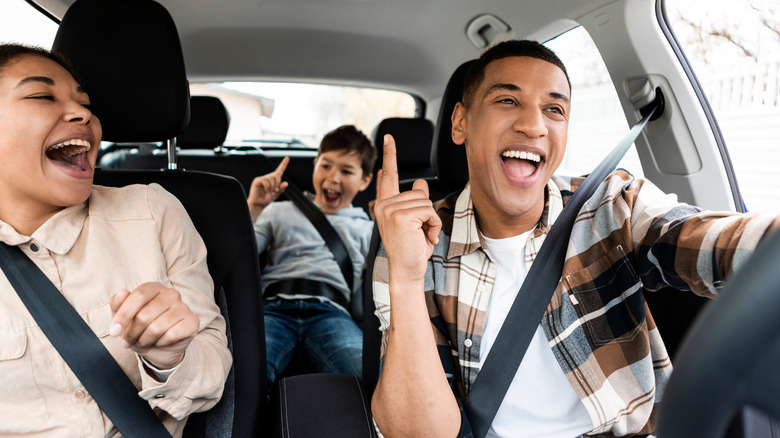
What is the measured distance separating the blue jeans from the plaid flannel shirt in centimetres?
63

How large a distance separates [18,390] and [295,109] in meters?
2.33

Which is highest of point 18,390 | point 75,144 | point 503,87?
point 503,87

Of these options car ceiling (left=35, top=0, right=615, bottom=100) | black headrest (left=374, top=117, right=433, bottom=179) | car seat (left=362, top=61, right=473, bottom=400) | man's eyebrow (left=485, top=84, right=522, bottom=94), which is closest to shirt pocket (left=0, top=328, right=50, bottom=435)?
car seat (left=362, top=61, right=473, bottom=400)

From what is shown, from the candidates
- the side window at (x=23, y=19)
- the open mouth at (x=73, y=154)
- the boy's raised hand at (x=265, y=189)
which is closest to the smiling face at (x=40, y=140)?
the open mouth at (x=73, y=154)

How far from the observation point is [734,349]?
1.24ft

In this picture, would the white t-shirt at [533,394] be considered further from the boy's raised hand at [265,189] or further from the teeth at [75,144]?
the boy's raised hand at [265,189]

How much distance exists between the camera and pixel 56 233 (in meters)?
1.07

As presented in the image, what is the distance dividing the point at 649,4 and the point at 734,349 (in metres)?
1.41

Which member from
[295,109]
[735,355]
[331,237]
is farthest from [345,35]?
[735,355]

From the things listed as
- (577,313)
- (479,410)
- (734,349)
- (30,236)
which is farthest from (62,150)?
(734,349)

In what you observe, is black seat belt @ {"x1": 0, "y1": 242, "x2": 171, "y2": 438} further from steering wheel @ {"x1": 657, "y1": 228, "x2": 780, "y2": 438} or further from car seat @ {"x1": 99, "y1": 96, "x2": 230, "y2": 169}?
car seat @ {"x1": 99, "y1": 96, "x2": 230, "y2": 169}

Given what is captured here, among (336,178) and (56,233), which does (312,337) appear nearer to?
(336,178)

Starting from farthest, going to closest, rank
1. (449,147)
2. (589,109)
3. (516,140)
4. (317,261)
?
1. (317,261)
2. (589,109)
3. (449,147)
4. (516,140)

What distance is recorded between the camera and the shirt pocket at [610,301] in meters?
1.06
